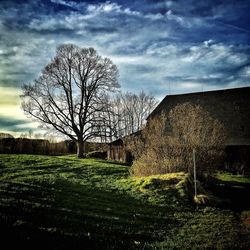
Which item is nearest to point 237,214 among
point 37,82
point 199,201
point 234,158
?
point 199,201

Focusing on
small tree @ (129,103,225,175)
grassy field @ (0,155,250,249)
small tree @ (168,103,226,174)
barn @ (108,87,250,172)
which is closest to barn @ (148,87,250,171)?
barn @ (108,87,250,172)

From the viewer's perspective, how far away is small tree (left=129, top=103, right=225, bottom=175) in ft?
59.6

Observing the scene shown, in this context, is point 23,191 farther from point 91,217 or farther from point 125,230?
point 125,230

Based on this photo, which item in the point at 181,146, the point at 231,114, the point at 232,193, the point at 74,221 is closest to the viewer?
the point at 74,221

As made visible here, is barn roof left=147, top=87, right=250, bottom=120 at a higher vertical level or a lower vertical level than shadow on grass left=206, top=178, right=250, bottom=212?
higher

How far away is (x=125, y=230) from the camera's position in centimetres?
788

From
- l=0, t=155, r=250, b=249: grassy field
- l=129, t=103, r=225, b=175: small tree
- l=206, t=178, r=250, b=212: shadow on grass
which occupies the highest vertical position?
l=129, t=103, r=225, b=175: small tree

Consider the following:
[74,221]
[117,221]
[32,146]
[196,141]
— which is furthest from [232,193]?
[32,146]

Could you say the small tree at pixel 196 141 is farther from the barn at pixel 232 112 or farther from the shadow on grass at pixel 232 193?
the barn at pixel 232 112

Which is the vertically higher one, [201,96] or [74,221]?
[201,96]

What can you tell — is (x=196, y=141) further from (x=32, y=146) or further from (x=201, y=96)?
(x=32, y=146)

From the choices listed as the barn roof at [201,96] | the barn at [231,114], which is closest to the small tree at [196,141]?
the barn at [231,114]

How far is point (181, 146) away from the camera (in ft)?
61.0

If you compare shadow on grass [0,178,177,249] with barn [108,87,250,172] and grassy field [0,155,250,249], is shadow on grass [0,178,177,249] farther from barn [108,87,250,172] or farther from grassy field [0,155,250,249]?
barn [108,87,250,172]
